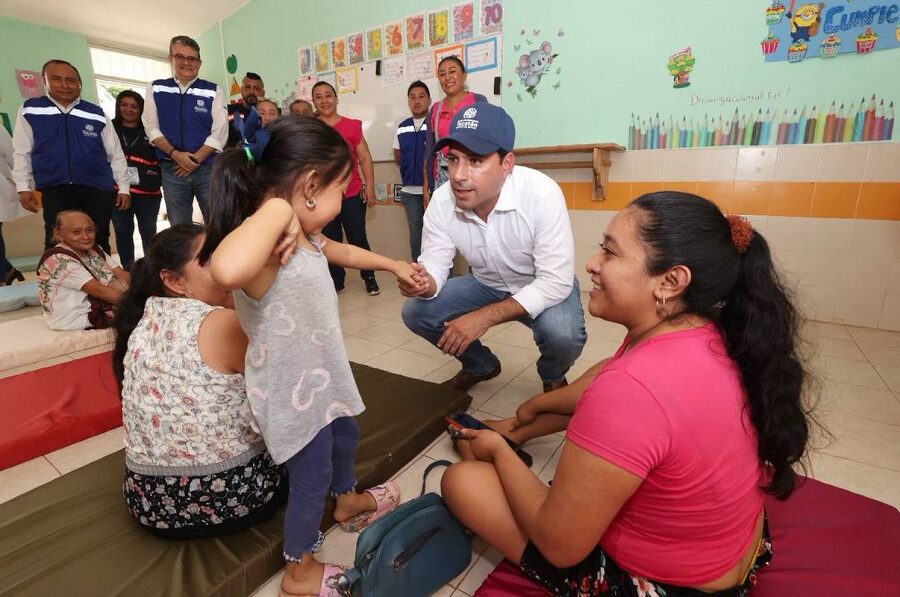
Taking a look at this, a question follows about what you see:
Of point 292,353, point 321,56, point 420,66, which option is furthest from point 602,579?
point 321,56

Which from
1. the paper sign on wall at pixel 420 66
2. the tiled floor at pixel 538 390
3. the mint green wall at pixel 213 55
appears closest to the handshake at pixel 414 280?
the tiled floor at pixel 538 390

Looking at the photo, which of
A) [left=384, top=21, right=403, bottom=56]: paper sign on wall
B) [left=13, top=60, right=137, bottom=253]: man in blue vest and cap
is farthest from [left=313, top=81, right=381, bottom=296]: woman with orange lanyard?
[left=13, top=60, right=137, bottom=253]: man in blue vest and cap

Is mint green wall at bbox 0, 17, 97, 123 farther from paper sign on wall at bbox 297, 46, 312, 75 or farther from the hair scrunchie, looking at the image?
the hair scrunchie

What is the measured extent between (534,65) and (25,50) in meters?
5.46

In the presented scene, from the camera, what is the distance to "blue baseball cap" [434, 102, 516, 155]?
1630 mm

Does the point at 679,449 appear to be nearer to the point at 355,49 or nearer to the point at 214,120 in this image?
the point at 214,120

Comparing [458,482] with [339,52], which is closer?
[458,482]

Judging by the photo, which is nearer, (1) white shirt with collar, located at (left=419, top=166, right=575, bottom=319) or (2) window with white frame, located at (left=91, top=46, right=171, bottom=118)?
(1) white shirt with collar, located at (left=419, top=166, right=575, bottom=319)

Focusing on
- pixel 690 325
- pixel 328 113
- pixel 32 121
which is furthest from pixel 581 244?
pixel 32 121

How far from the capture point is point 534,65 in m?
3.68

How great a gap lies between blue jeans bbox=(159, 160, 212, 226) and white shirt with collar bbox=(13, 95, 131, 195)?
0.25 meters

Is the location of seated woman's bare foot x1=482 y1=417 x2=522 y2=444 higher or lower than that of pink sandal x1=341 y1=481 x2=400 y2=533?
higher

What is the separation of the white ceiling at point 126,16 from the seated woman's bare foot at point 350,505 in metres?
6.04

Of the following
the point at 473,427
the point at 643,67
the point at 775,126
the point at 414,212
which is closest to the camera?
the point at 473,427
